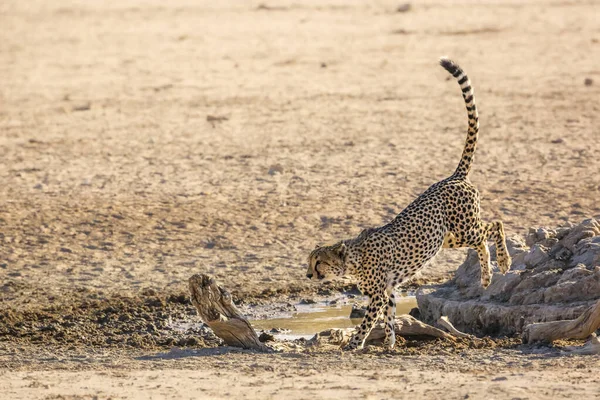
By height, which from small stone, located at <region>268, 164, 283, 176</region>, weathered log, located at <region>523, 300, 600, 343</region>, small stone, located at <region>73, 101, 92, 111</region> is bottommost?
weathered log, located at <region>523, 300, 600, 343</region>

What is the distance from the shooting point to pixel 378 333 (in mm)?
9344

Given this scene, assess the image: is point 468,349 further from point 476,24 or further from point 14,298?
point 476,24

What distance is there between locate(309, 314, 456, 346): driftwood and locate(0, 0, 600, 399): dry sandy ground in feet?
2.67

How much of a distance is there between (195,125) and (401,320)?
24.7 ft

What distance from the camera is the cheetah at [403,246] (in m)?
9.12

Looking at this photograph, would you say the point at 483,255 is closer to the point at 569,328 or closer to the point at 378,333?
the point at 378,333

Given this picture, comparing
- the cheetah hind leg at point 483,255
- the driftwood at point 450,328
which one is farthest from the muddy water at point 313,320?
the cheetah hind leg at point 483,255

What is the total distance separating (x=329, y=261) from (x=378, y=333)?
679 mm

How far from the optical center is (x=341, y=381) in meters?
7.77

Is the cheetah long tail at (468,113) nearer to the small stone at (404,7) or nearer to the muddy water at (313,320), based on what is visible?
the muddy water at (313,320)

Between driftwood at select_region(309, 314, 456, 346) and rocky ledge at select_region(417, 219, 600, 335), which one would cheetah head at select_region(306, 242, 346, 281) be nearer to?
driftwood at select_region(309, 314, 456, 346)

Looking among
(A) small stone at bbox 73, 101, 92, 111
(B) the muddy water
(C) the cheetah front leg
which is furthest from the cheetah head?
(A) small stone at bbox 73, 101, 92, 111

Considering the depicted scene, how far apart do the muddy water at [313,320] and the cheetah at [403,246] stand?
2.80 ft

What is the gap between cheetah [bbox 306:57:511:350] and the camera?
359 inches
